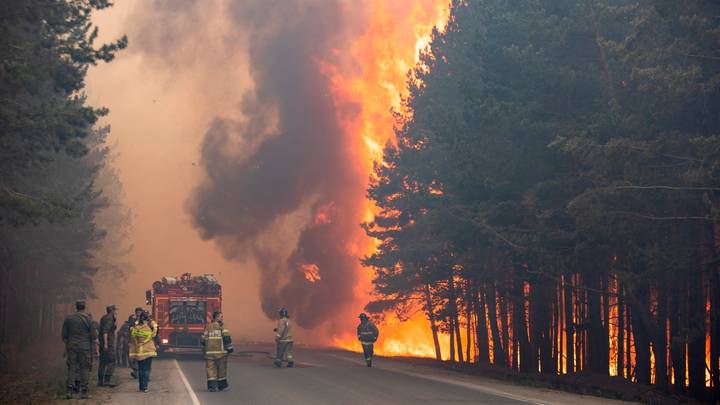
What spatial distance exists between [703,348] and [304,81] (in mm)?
44167

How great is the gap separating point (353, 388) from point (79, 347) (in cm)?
610

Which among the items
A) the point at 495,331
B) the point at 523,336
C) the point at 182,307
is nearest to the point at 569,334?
the point at 523,336

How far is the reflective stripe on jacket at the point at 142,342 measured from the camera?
21.2 m

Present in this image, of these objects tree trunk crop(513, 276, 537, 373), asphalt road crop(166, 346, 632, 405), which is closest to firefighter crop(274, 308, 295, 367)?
asphalt road crop(166, 346, 632, 405)

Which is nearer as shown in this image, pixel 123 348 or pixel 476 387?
pixel 476 387

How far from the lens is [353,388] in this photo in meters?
21.1

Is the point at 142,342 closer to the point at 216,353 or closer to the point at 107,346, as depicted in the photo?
the point at 107,346

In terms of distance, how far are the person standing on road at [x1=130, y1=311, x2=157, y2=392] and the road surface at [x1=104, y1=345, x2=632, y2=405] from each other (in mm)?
417

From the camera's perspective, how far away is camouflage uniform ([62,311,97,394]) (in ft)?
63.6

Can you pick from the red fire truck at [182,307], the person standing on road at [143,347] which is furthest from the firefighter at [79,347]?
the red fire truck at [182,307]

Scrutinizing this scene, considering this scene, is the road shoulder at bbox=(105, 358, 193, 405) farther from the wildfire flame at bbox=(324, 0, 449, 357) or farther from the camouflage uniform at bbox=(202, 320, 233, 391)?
the wildfire flame at bbox=(324, 0, 449, 357)

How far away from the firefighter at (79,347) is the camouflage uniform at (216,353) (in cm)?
273

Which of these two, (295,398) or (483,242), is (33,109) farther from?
(483,242)

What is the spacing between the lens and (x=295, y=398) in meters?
18.5
